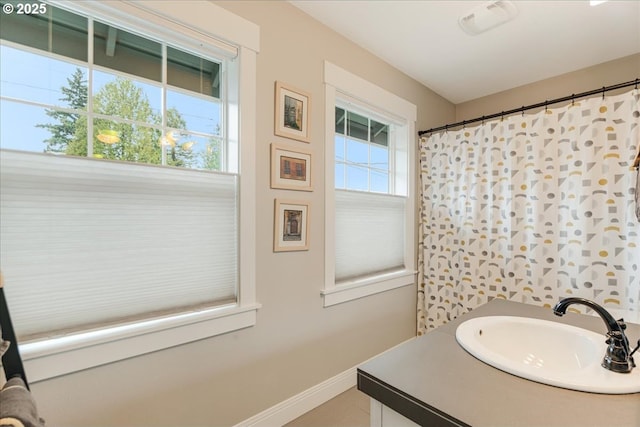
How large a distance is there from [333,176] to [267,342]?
3.62ft

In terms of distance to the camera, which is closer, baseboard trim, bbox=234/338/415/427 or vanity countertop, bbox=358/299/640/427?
Result: vanity countertop, bbox=358/299/640/427

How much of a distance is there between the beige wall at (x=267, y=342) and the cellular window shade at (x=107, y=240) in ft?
0.68

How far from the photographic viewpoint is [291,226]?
5.74 ft

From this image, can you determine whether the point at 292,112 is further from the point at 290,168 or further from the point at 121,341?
the point at 121,341

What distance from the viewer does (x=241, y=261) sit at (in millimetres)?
1529

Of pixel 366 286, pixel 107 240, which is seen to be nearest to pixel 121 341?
pixel 107 240

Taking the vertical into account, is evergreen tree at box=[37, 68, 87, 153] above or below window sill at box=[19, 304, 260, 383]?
above

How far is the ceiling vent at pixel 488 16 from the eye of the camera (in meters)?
1.72

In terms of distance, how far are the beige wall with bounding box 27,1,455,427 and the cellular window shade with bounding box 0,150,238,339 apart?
0.68 ft

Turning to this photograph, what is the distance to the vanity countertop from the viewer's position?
2.30 ft

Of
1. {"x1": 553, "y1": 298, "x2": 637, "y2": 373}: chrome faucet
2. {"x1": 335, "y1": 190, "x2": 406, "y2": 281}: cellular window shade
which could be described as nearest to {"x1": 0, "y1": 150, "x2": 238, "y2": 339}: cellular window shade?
{"x1": 335, "y1": 190, "x2": 406, "y2": 281}: cellular window shade

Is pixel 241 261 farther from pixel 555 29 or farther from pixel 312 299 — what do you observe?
pixel 555 29

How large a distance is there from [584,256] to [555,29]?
152cm

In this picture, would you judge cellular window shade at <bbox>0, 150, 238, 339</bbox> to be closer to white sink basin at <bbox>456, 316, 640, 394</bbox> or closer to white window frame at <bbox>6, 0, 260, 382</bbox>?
Result: white window frame at <bbox>6, 0, 260, 382</bbox>
